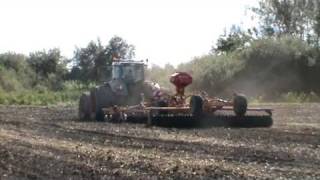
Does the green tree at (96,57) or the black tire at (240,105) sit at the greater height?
the green tree at (96,57)

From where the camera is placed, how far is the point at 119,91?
27.6 metres

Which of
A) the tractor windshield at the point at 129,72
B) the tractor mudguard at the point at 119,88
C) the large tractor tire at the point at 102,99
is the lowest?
the large tractor tire at the point at 102,99

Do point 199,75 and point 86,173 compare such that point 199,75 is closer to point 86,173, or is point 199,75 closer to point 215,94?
point 215,94

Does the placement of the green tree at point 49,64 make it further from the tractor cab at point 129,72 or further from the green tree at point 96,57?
the tractor cab at point 129,72

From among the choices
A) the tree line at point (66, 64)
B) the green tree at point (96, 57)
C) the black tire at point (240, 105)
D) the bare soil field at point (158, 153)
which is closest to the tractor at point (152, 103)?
the black tire at point (240, 105)

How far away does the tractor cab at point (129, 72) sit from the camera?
2809 centimetres

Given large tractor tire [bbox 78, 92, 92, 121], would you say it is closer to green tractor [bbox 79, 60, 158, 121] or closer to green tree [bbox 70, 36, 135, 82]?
green tractor [bbox 79, 60, 158, 121]

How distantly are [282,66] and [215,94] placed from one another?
15.4 feet

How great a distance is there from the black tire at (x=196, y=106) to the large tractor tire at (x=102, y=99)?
543cm

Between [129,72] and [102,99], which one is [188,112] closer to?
[102,99]

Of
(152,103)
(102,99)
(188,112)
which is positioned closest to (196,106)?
(188,112)

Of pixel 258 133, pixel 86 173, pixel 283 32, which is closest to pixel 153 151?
pixel 86 173

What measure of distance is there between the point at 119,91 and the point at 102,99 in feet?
2.19

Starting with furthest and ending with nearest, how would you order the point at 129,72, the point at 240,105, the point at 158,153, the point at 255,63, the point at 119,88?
the point at 255,63, the point at 129,72, the point at 119,88, the point at 240,105, the point at 158,153
